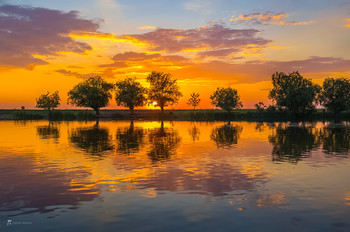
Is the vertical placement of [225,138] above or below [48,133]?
below

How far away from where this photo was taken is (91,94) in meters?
140

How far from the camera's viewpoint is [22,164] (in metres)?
23.4

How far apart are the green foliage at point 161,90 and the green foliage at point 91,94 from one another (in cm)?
2260

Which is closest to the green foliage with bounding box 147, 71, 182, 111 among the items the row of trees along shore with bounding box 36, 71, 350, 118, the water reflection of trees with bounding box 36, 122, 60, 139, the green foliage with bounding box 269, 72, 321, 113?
the row of trees along shore with bounding box 36, 71, 350, 118

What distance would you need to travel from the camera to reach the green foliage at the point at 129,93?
498 ft

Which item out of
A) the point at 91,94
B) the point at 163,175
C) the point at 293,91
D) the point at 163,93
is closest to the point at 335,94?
Result: the point at 293,91

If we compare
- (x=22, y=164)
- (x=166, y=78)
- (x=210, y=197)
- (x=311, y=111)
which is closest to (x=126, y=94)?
(x=166, y=78)

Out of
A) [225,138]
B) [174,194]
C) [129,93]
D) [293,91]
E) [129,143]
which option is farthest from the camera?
[129,93]

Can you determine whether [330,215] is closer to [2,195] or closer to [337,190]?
[337,190]

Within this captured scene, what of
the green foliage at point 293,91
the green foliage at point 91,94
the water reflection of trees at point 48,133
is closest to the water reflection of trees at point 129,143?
the water reflection of trees at point 48,133

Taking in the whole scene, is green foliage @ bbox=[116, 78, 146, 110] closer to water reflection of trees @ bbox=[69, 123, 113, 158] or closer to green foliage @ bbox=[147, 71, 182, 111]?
green foliage @ bbox=[147, 71, 182, 111]

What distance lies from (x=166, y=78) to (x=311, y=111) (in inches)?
2944

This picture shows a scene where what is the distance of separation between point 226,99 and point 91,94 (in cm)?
7043

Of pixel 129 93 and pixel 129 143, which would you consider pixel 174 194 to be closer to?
pixel 129 143
